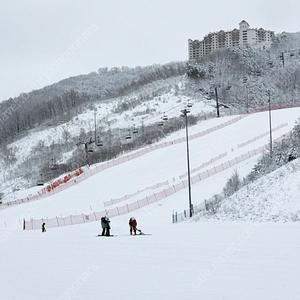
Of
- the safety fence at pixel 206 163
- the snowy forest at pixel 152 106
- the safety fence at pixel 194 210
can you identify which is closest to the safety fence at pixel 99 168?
the snowy forest at pixel 152 106

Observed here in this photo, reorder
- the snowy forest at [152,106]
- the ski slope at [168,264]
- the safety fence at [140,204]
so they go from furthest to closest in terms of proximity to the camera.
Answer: the snowy forest at [152,106], the safety fence at [140,204], the ski slope at [168,264]

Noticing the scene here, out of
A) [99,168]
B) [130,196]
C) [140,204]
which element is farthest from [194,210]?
[99,168]

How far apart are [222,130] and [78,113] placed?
235 ft

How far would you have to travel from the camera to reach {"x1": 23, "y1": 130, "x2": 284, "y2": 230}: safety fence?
3588cm

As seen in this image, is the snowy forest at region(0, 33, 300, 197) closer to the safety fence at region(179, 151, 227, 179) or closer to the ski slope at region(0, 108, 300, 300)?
the safety fence at region(179, 151, 227, 179)

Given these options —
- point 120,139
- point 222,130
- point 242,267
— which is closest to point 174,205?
point 242,267

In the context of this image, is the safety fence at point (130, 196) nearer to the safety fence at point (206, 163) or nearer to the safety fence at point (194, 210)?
the safety fence at point (206, 163)

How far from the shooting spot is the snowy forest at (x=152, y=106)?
88.5 metres

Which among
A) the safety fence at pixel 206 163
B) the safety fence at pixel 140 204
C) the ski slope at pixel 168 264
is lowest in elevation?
the safety fence at pixel 140 204

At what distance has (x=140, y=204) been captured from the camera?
4050cm

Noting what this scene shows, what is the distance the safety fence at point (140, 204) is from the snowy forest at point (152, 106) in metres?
26.7

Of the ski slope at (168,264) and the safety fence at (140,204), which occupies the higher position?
the ski slope at (168,264)

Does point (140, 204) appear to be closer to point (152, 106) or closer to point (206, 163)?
point (206, 163)

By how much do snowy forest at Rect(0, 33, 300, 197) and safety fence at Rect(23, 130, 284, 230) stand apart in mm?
26688
